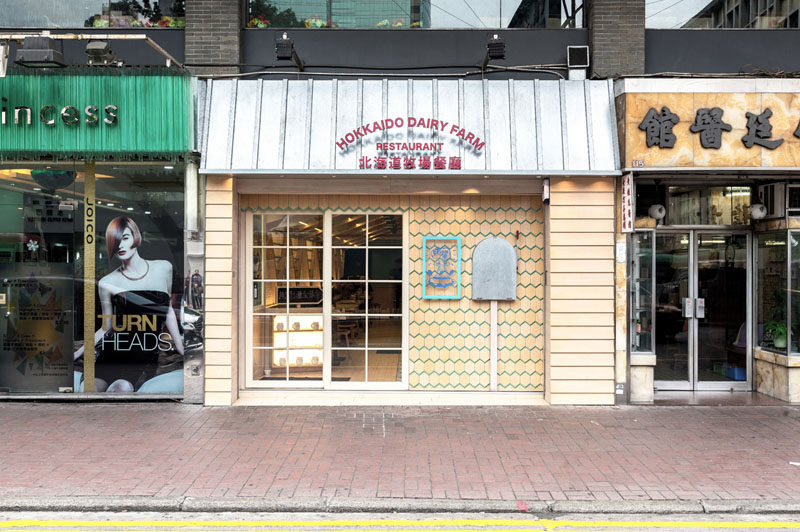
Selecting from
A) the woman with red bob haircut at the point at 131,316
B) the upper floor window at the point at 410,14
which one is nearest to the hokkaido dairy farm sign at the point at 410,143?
the upper floor window at the point at 410,14

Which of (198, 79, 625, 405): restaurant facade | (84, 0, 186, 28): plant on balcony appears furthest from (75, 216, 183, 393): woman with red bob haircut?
(84, 0, 186, 28): plant on balcony

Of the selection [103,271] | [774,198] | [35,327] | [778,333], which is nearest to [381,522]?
[103,271]

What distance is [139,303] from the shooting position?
31.8ft

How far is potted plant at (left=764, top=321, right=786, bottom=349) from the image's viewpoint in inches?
395

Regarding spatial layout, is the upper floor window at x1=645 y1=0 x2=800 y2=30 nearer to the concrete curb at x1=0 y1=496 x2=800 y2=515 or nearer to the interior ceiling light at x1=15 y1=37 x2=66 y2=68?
the concrete curb at x1=0 y1=496 x2=800 y2=515

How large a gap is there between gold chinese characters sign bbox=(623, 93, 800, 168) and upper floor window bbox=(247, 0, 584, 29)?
204 cm

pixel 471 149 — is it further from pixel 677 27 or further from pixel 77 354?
pixel 77 354

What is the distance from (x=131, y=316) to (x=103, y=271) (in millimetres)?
776

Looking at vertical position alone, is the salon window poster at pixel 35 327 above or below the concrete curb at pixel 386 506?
above

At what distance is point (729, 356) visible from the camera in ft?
35.2

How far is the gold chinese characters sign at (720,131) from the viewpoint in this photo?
29.7 feet

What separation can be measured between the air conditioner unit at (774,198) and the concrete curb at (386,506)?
541 centimetres

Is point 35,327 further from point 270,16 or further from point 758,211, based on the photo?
point 758,211

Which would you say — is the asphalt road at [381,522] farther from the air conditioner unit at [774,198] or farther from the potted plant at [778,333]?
the air conditioner unit at [774,198]
